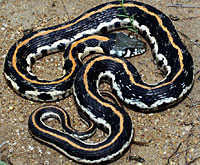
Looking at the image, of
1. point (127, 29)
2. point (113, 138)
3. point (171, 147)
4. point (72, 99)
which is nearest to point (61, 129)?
point (72, 99)

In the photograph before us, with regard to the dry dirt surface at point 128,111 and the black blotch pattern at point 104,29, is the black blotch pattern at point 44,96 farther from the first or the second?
the black blotch pattern at point 104,29

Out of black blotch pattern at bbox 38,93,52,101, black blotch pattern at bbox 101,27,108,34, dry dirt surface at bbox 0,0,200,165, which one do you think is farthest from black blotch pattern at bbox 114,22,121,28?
black blotch pattern at bbox 38,93,52,101

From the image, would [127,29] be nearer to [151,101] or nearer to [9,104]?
[151,101]

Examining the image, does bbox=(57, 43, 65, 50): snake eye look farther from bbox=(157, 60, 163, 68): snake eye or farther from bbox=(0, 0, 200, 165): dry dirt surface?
bbox=(157, 60, 163, 68): snake eye

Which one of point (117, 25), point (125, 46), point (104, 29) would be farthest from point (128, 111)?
point (117, 25)

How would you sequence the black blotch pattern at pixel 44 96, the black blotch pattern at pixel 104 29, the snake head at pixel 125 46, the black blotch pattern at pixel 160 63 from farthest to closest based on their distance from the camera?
the black blotch pattern at pixel 104 29 < the snake head at pixel 125 46 < the black blotch pattern at pixel 160 63 < the black blotch pattern at pixel 44 96

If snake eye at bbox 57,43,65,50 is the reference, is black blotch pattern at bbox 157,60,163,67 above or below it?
below

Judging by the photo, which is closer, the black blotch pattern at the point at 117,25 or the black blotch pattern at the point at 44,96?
the black blotch pattern at the point at 44,96

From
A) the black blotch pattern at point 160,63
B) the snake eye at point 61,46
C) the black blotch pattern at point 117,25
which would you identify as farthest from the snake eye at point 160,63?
the snake eye at point 61,46

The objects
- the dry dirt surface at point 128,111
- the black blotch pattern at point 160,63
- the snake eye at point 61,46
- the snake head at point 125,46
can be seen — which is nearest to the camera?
the dry dirt surface at point 128,111

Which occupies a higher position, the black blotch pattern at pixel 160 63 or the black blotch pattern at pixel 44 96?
the black blotch pattern at pixel 160 63
